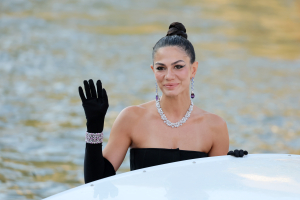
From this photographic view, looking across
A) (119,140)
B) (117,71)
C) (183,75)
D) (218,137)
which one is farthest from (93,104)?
(117,71)

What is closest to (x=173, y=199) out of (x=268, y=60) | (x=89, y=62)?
(x=89, y=62)

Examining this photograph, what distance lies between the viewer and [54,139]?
6707 millimetres

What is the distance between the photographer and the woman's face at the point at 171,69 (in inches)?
87.1

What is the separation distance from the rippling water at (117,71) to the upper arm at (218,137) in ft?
9.29

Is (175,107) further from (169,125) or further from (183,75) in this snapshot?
(183,75)

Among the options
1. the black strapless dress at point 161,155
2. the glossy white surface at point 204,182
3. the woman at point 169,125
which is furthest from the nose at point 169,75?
the glossy white surface at point 204,182

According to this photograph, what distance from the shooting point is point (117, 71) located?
10.9 m

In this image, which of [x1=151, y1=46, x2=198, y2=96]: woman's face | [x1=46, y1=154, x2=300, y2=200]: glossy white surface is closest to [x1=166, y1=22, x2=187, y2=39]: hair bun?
[x1=151, y1=46, x2=198, y2=96]: woman's face

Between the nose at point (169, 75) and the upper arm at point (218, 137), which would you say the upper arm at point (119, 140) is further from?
the upper arm at point (218, 137)

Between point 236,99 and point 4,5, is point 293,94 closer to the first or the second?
point 236,99

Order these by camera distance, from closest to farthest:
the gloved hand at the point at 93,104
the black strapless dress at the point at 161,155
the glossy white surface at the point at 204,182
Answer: the glossy white surface at the point at 204,182
the gloved hand at the point at 93,104
the black strapless dress at the point at 161,155

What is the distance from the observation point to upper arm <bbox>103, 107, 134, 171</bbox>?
90.4 inches

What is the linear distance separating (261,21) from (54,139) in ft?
37.8

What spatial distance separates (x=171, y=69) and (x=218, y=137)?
512 mm
